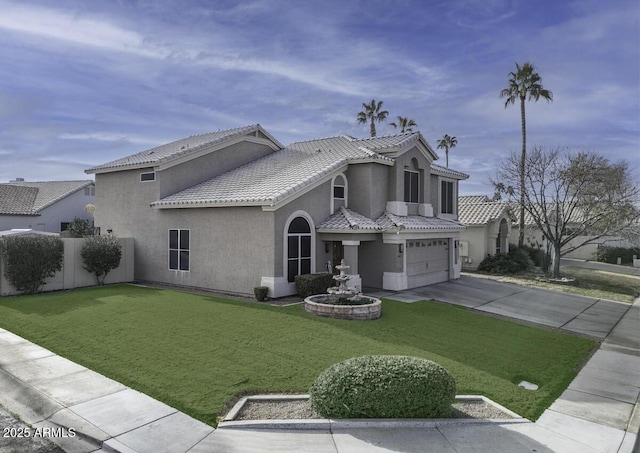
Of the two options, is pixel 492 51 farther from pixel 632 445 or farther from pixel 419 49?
pixel 632 445

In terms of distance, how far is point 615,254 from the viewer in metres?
42.5

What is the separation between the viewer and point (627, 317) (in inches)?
724

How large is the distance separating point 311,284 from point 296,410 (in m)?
9.17

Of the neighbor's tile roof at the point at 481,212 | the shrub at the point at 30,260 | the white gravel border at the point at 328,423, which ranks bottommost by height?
the white gravel border at the point at 328,423

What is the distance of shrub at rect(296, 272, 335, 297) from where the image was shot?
16.8 metres

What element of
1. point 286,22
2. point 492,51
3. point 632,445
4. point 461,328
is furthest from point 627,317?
point 286,22

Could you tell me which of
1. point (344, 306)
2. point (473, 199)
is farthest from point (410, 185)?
point (473, 199)

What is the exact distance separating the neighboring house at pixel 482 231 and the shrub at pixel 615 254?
16544 millimetres

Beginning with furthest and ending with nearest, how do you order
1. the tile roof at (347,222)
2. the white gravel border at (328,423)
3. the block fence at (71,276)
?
the tile roof at (347,222) < the block fence at (71,276) < the white gravel border at (328,423)

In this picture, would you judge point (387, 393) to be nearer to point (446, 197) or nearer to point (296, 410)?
point (296, 410)

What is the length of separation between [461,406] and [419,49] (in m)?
13.3

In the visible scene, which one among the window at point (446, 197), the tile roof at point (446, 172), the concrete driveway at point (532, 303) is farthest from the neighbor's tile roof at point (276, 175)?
the window at point (446, 197)

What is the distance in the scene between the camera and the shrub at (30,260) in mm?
16797

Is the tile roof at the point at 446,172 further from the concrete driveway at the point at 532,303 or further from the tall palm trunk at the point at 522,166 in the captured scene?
the concrete driveway at the point at 532,303
